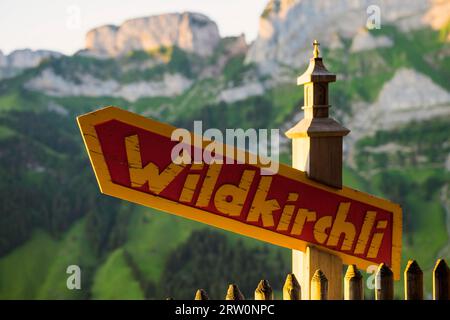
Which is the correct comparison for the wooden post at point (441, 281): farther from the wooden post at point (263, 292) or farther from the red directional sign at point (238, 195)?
the red directional sign at point (238, 195)

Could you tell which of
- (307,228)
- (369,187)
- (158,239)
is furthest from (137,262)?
(307,228)

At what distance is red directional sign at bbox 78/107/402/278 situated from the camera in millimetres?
6723

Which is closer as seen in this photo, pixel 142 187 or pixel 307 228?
pixel 142 187

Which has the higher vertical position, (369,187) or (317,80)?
(369,187)

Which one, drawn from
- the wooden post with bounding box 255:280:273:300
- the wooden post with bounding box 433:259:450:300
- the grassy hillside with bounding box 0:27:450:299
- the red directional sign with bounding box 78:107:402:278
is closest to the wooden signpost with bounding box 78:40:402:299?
the red directional sign with bounding box 78:107:402:278

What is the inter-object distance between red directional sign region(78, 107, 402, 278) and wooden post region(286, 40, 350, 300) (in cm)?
12

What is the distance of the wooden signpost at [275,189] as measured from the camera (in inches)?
265

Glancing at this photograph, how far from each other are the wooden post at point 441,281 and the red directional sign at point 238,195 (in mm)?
1763

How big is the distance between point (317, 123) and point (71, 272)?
7172 inches

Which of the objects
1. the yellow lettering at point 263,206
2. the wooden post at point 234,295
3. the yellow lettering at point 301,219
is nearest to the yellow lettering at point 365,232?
the yellow lettering at point 301,219
